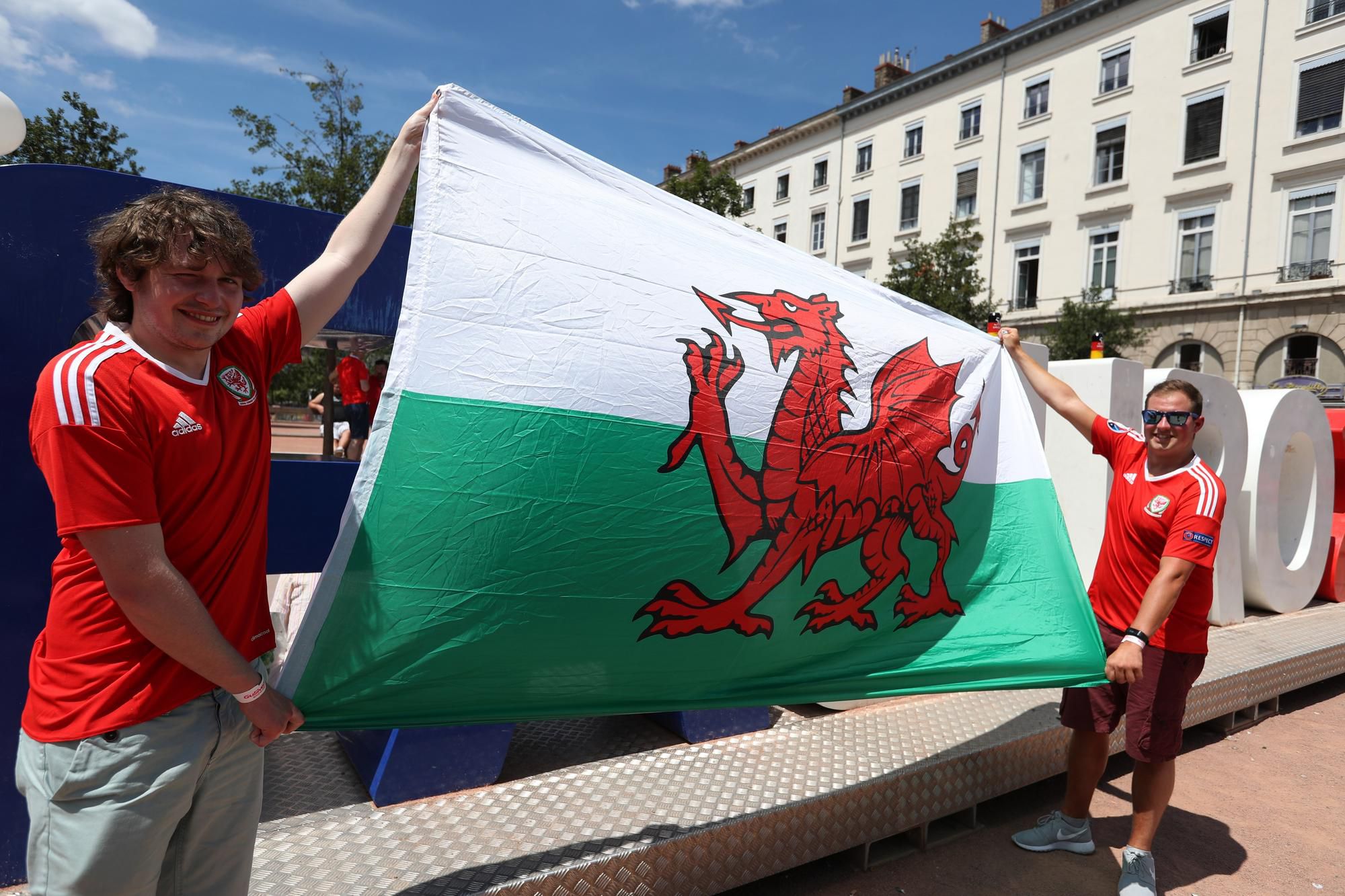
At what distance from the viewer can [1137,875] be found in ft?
10.8

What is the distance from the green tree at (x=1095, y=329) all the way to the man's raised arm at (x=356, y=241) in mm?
27380

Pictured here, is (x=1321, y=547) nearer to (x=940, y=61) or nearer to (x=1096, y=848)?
(x=1096, y=848)

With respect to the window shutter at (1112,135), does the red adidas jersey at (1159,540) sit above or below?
below

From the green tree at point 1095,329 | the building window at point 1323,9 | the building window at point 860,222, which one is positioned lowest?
the green tree at point 1095,329

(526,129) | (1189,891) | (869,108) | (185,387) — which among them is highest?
(869,108)

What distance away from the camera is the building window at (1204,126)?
26.1 metres

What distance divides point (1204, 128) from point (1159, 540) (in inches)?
1167

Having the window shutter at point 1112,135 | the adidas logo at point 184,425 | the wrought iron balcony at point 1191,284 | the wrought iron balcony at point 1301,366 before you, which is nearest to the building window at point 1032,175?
the window shutter at point 1112,135

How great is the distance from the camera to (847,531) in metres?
2.74

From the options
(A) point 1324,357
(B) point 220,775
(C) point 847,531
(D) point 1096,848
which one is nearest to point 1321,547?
(D) point 1096,848

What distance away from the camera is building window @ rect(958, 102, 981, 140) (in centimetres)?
3309

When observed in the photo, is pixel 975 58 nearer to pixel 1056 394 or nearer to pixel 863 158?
pixel 863 158

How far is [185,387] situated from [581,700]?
4.35 feet

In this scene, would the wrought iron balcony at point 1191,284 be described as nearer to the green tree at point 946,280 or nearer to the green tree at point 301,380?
the green tree at point 946,280
